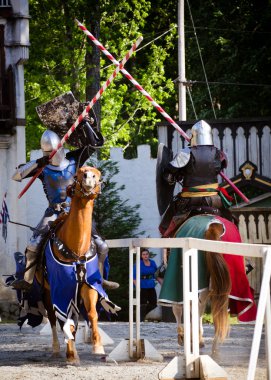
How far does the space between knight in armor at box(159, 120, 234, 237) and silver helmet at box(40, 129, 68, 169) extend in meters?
1.08

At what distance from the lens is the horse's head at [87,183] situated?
1303cm

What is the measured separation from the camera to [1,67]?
26531 mm

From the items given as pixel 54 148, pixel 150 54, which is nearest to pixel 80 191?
pixel 54 148

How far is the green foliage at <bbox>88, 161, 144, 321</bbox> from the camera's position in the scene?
25.3 metres

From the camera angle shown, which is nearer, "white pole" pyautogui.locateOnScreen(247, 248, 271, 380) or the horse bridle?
"white pole" pyautogui.locateOnScreen(247, 248, 271, 380)

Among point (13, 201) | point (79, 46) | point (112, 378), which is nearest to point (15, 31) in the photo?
point (13, 201)

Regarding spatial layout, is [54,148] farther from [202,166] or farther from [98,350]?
[98,350]

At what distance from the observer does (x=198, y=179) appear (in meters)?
14.9

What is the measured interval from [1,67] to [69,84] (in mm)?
8793

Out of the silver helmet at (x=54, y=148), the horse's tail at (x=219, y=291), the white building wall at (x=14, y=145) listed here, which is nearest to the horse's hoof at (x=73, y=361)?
the horse's tail at (x=219, y=291)

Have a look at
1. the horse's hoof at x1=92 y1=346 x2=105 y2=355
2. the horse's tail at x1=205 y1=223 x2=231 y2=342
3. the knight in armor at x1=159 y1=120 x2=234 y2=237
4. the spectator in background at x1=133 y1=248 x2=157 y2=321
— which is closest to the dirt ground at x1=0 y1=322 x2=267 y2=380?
the horse's hoof at x1=92 y1=346 x2=105 y2=355

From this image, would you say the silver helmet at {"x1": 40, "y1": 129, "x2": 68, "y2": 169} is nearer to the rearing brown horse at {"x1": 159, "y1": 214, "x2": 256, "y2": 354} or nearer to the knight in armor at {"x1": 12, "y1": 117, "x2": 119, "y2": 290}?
the knight in armor at {"x1": 12, "y1": 117, "x2": 119, "y2": 290}

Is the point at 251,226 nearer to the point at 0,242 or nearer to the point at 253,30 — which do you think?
the point at 0,242

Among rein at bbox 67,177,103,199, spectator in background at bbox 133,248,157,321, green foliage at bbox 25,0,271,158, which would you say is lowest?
spectator in background at bbox 133,248,157,321
